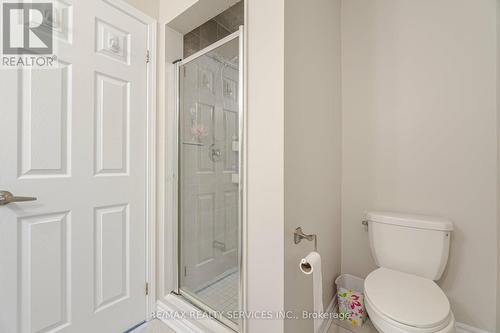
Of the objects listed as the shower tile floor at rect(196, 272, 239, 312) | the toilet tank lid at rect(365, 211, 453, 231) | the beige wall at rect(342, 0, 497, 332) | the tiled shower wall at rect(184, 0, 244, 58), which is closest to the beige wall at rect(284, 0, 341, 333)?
the beige wall at rect(342, 0, 497, 332)

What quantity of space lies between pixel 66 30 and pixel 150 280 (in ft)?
5.00

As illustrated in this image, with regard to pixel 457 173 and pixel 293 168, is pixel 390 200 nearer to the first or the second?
pixel 457 173

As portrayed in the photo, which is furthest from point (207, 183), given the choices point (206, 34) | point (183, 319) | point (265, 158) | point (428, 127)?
point (428, 127)

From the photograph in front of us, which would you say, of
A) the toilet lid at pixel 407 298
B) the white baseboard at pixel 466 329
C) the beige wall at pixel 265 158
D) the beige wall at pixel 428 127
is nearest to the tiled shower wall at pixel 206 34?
the beige wall at pixel 265 158

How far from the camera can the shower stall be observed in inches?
52.8

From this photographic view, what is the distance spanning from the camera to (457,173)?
4.04 ft

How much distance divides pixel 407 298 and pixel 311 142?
896mm

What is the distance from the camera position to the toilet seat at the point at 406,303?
84 centimetres

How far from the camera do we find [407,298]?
38.7 inches

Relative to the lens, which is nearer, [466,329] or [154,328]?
[466,329]

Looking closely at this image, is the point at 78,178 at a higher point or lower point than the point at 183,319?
higher

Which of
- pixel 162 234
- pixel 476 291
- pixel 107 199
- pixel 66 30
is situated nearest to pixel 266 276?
pixel 162 234

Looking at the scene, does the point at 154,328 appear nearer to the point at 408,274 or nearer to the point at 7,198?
the point at 7,198

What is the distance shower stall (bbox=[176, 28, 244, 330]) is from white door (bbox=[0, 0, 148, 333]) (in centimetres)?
27
